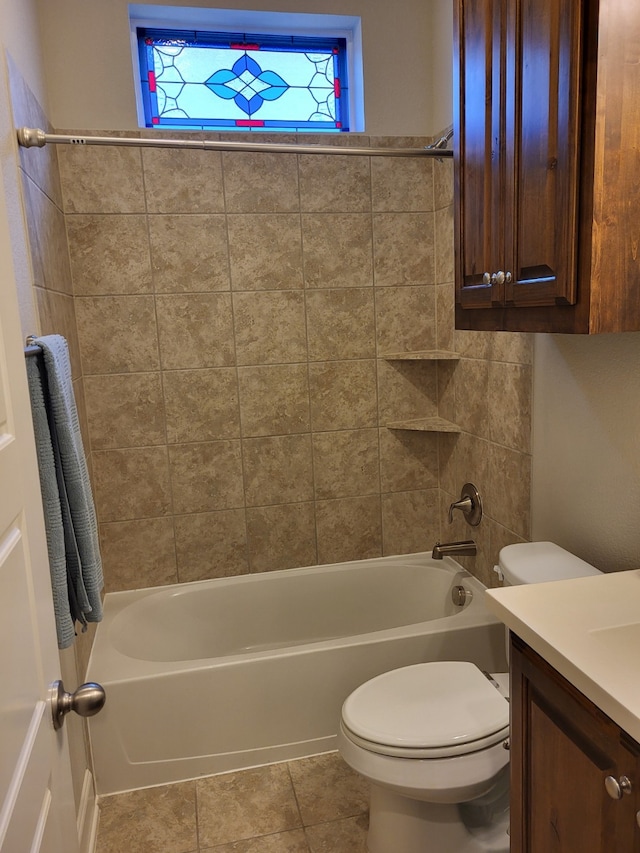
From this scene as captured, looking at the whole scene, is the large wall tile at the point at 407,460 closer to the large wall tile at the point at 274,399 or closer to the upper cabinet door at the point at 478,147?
the large wall tile at the point at 274,399

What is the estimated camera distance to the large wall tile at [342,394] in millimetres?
2723

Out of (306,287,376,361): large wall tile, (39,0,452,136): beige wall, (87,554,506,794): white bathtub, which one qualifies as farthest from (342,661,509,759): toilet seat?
(39,0,452,136): beige wall

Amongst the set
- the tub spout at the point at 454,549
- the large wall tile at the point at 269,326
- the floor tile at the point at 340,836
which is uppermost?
the large wall tile at the point at 269,326

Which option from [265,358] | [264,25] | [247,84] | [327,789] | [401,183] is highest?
[264,25]

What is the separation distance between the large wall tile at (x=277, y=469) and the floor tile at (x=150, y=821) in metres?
1.10

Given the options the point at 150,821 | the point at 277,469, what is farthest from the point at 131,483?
the point at 150,821

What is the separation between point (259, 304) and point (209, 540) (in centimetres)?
100

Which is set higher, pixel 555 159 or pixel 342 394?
pixel 555 159

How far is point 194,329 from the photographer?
258 cm

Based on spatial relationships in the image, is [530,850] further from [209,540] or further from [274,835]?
[209,540]

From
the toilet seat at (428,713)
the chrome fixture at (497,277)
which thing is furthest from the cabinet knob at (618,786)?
the chrome fixture at (497,277)

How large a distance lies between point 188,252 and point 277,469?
95 cm

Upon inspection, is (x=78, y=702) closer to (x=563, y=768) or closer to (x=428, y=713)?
(x=563, y=768)

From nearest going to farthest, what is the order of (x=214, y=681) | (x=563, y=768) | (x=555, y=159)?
1. (x=563, y=768)
2. (x=555, y=159)
3. (x=214, y=681)
